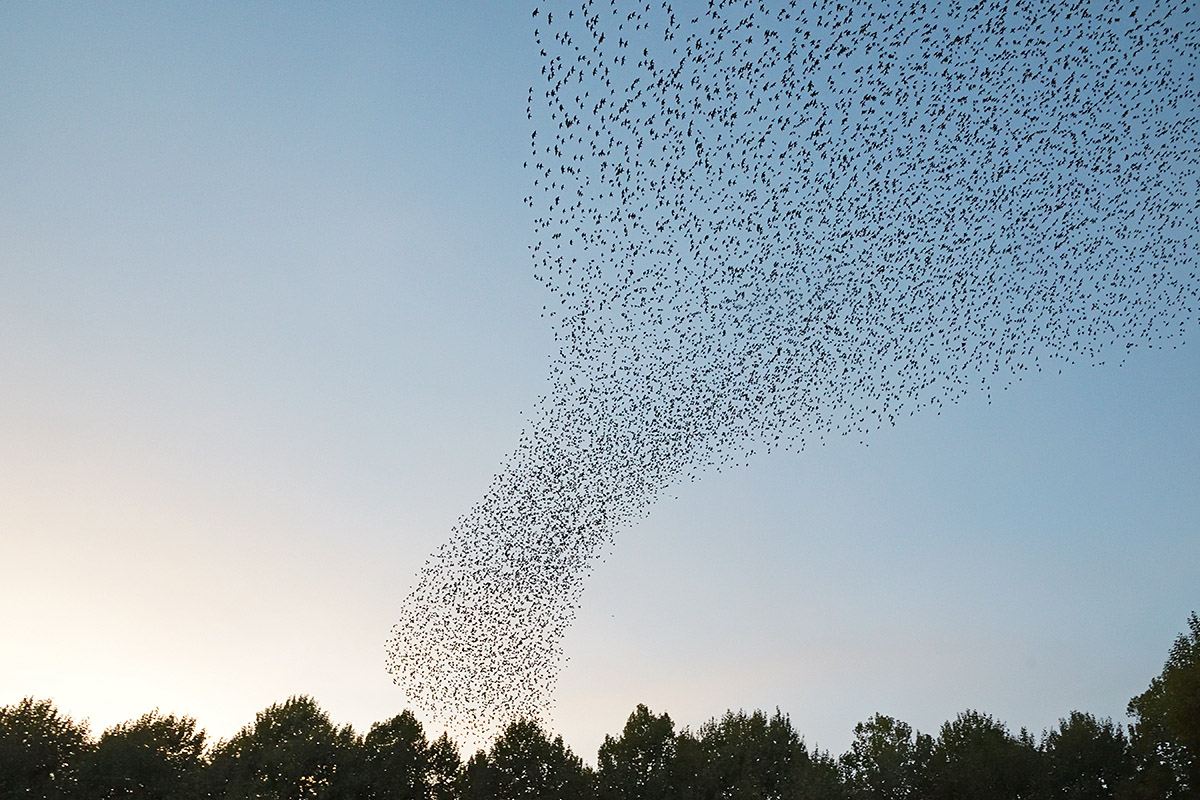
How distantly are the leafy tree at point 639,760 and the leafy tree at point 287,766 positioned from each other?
570 inches

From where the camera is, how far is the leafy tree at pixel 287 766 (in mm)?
43844

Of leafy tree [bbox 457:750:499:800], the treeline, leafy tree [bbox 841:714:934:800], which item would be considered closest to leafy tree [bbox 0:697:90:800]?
the treeline

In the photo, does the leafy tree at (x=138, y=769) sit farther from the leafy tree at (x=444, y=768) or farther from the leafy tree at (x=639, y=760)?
the leafy tree at (x=639, y=760)

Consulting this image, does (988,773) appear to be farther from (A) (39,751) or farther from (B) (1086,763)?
(A) (39,751)

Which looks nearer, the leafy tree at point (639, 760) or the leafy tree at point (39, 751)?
the leafy tree at point (39, 751)

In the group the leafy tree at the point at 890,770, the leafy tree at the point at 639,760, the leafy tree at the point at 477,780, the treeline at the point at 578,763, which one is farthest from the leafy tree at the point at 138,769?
the leafy tree at the point at 890,770

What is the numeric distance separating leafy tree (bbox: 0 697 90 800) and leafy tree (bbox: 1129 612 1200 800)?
53418mm

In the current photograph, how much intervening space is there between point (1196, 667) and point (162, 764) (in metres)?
51.2

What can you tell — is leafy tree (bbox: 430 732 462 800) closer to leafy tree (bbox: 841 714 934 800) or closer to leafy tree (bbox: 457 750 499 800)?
leafy tree (bbox: 457 750 499 800)

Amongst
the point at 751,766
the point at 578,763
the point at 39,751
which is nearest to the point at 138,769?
the point at 39,751

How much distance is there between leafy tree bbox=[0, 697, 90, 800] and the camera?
140ft

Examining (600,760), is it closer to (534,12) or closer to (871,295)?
(871,295)

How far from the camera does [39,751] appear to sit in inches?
1748

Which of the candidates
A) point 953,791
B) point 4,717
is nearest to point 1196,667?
point 953,791
